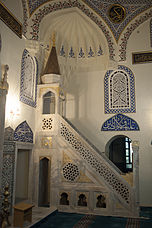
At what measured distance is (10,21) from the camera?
491 cm

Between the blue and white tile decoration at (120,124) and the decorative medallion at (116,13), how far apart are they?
110 inches

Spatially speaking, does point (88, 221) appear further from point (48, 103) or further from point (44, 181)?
point (48, 103)

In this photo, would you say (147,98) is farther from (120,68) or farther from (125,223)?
(125,223)

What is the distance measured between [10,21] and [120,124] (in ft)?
13.0

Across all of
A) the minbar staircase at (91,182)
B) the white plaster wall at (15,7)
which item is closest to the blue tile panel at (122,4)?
the white plaster wall at (15,7)

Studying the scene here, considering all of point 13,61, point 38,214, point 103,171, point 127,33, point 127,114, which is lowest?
point 38,214

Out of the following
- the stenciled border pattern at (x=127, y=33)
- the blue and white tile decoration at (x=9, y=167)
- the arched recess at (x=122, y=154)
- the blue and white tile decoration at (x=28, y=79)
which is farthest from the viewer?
the arched recess at (x=122, y=154)

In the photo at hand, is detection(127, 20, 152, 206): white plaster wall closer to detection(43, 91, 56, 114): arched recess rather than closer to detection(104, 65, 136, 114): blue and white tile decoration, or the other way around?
detection(104, 65, 136, 114): blue and white tile decoration

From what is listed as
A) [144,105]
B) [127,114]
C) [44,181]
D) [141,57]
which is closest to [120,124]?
[127,114]

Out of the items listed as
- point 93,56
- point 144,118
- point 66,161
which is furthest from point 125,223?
point 93,56

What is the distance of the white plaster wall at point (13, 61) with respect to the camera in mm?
4723

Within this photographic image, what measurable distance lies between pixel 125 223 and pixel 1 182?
2520 millimetres

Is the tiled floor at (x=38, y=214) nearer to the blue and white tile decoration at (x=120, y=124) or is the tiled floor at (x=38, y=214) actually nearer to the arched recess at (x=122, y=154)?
the blue and white tile decoration at (x=120, y=124)

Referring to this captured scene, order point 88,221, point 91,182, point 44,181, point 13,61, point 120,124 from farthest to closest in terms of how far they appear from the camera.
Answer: point 120,124 < point 44,181 < point 91,182 < point 13,61 < point 88,221
